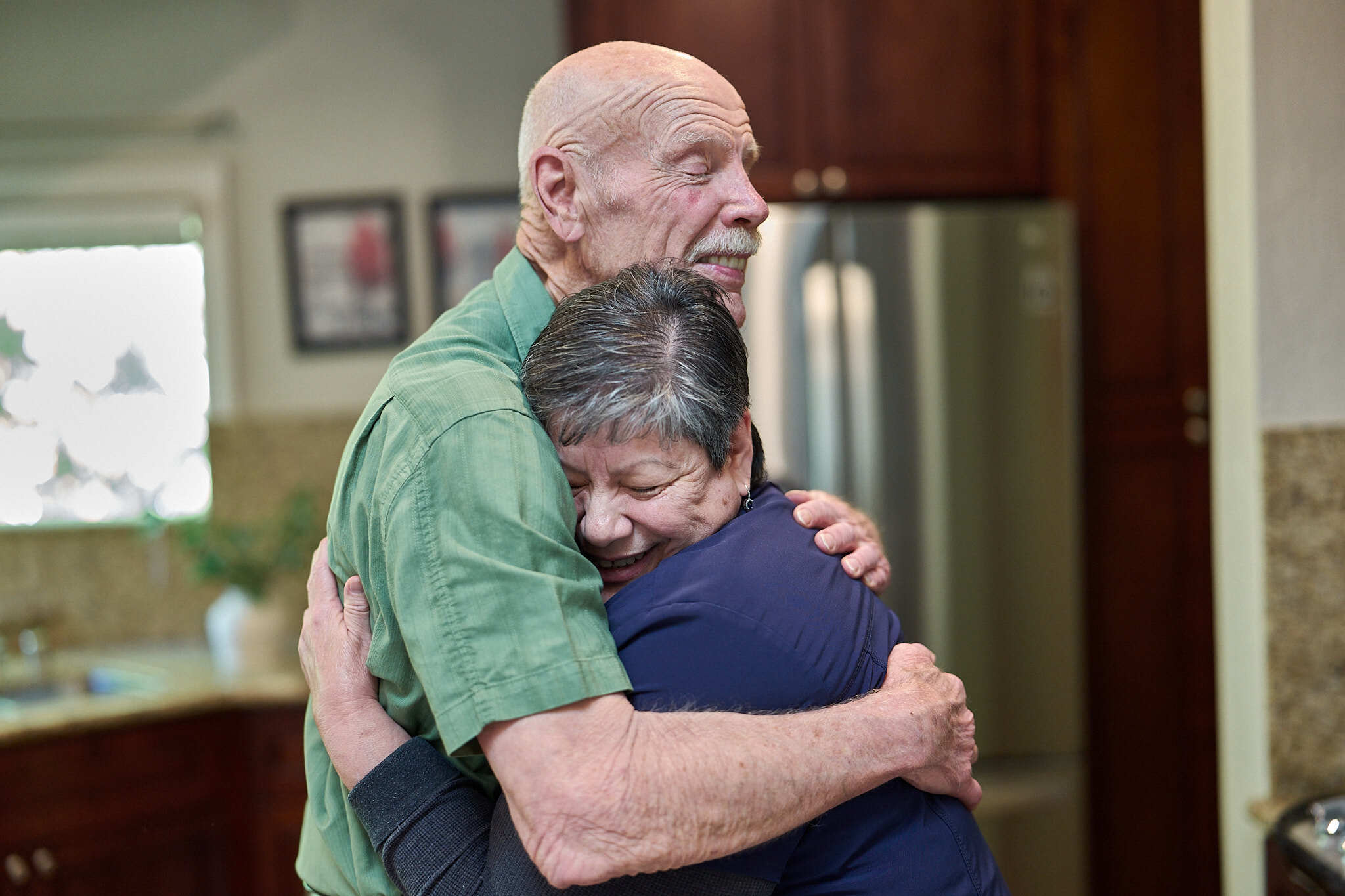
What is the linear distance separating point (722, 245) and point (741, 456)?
23 cm

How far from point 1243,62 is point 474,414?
4.85ft

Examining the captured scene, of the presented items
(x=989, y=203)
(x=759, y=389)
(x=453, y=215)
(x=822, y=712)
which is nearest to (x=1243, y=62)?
(x=989, y=203)

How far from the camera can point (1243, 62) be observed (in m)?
1.73

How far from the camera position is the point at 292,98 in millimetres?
3227

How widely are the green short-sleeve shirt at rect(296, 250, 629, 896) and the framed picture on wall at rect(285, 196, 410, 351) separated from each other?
2.44 m

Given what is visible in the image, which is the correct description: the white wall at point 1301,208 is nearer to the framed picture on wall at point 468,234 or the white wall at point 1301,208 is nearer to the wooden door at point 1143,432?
the wooden door at point 1143,432

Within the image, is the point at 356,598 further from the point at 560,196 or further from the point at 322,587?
the point at 560,196

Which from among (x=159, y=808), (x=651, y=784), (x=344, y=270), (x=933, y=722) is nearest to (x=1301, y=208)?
(x=933, y=722)

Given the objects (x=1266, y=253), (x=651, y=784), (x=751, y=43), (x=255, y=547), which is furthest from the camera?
(x=255, y=547)

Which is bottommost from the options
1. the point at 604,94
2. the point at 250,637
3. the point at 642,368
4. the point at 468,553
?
the point at 250,637

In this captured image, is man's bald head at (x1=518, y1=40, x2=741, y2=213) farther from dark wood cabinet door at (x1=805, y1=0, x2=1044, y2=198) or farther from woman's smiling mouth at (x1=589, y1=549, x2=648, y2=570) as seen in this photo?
dark wood cabinet door at (x1=805, y1=0, x2=1044, y2=198)

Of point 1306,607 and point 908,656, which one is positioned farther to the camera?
point 1306,607

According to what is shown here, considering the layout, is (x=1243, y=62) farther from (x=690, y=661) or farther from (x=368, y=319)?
(x=368, y=319)

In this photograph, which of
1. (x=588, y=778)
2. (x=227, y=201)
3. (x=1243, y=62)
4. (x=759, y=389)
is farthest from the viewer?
(x=227, y=201)
